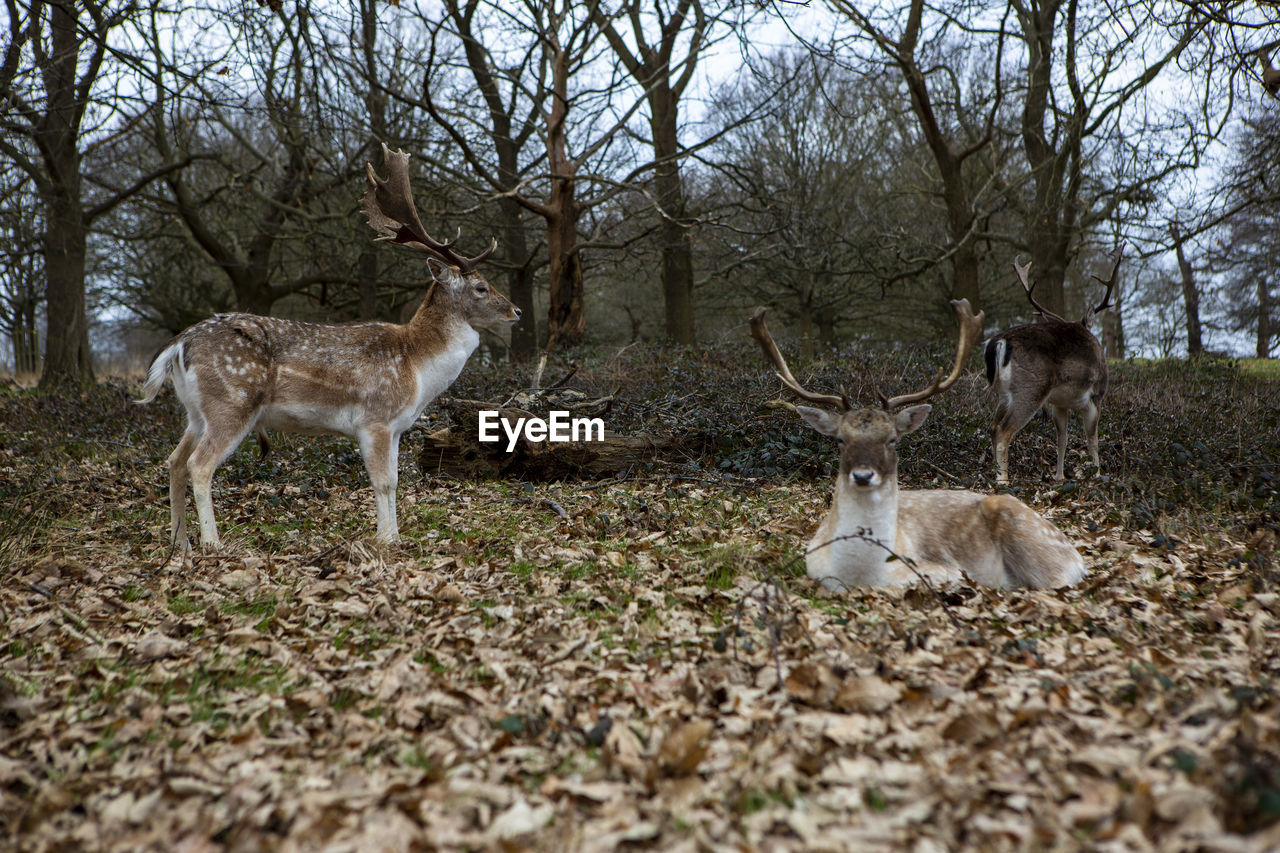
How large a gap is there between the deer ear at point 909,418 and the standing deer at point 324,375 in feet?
11.5

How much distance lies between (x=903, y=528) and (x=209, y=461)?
4.72 meters

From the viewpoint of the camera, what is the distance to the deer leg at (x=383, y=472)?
632 cm

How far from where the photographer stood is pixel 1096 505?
275 inches

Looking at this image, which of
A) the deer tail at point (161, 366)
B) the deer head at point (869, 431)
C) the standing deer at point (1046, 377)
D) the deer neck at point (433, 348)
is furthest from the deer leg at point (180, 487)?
the standing deer at point (1046, 377)

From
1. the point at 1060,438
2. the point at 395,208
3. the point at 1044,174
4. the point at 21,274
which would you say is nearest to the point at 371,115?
the point at 395,208

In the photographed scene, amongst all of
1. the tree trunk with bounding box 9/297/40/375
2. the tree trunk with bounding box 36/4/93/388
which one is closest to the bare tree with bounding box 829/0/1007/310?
the tree trunk with bounding box 36/4/93/388

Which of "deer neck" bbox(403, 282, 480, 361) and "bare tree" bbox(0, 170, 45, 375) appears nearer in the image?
"deer neck" bbox(403, 282, 480, 361)

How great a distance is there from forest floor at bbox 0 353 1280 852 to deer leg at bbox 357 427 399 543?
207 mm

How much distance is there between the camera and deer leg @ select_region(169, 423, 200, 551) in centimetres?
597

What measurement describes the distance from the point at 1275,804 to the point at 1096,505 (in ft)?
17.2

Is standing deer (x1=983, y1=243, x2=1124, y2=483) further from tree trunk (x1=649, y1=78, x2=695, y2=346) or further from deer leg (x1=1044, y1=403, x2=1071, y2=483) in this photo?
tree trunk (x1=649, y1=78, x2=695, y2=346)

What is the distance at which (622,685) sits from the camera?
354cm

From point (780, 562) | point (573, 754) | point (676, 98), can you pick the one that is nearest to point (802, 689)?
point (573, 754)

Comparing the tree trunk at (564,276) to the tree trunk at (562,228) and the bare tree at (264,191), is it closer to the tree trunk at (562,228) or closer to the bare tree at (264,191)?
the tree trunk at (562,228)
